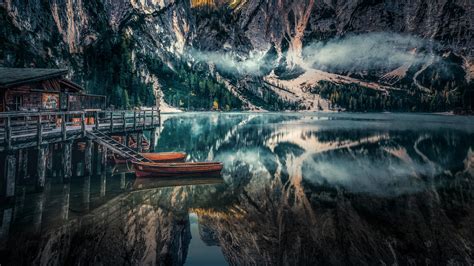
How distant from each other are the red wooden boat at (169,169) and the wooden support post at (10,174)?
8.68 meters

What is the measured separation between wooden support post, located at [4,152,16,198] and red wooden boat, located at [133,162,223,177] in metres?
8.68

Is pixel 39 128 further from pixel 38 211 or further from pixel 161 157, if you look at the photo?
pixel 161 157

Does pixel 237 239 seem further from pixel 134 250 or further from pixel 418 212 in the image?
pixel 418 212

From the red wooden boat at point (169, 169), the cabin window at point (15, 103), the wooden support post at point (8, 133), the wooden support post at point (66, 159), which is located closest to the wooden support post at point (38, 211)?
the wooden support post at point (66, 159)

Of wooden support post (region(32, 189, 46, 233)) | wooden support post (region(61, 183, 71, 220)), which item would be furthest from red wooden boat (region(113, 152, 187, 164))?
wooden support post (region(32, 189, 46, 233))

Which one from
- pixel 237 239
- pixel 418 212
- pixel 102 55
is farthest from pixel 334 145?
pixel 102 55

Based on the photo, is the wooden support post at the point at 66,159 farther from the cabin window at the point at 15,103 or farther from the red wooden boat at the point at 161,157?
the red wooden boat at the point at 161,157

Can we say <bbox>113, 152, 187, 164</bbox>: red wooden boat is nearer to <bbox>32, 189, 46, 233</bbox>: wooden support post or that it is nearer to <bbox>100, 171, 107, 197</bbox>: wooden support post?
<bbox>100, 171, 107, 197</bbox>: wooden support post

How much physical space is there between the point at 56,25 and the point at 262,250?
130933mm

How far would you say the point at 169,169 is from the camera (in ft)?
87.5

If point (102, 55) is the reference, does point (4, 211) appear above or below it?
below

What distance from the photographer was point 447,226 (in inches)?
706

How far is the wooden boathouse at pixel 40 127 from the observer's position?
1988cm

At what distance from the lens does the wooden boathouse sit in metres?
19.9
